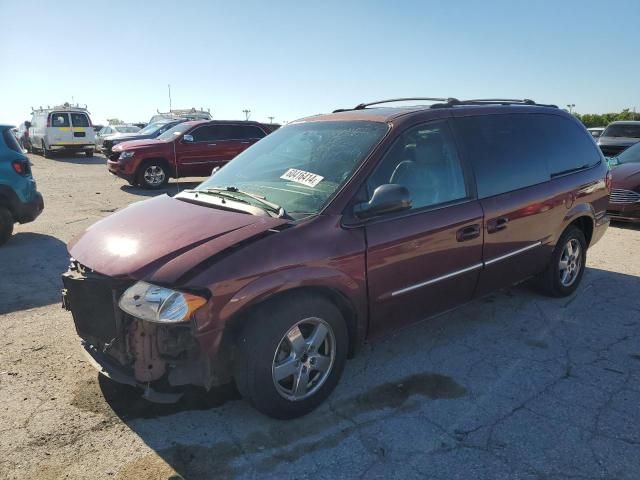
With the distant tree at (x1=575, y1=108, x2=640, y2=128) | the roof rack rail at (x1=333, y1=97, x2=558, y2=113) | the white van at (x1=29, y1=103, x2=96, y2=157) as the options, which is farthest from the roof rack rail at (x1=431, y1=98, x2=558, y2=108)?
the distant tree at (x1=575, y1=108, x2=640, y2=128)

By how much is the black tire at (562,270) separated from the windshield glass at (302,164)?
7.80 feet

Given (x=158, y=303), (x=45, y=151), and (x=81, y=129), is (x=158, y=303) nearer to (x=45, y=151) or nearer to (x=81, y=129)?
(x=81, y=129)

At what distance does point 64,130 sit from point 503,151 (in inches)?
949

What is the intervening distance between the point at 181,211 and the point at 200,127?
1084 cm

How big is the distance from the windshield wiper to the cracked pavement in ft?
3.98

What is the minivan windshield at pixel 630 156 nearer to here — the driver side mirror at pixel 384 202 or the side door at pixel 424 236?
the side door at pixel 424 236

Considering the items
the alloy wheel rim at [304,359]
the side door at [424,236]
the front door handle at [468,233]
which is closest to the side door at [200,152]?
the side door at [424,236]

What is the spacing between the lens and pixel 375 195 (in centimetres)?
306

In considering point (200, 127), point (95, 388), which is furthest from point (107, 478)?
point (200, 127)

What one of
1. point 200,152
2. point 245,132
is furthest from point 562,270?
point 245,132

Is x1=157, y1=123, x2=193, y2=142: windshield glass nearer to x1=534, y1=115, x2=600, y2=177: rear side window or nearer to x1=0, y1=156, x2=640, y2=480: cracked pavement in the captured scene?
x1=0, y1=156, x2=640, y2=480: cracked pavement

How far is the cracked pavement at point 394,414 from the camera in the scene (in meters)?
2.58

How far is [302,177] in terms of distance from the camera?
3.45 metres

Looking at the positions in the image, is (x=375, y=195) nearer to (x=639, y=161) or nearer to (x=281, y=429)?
(x=281, y=429)
